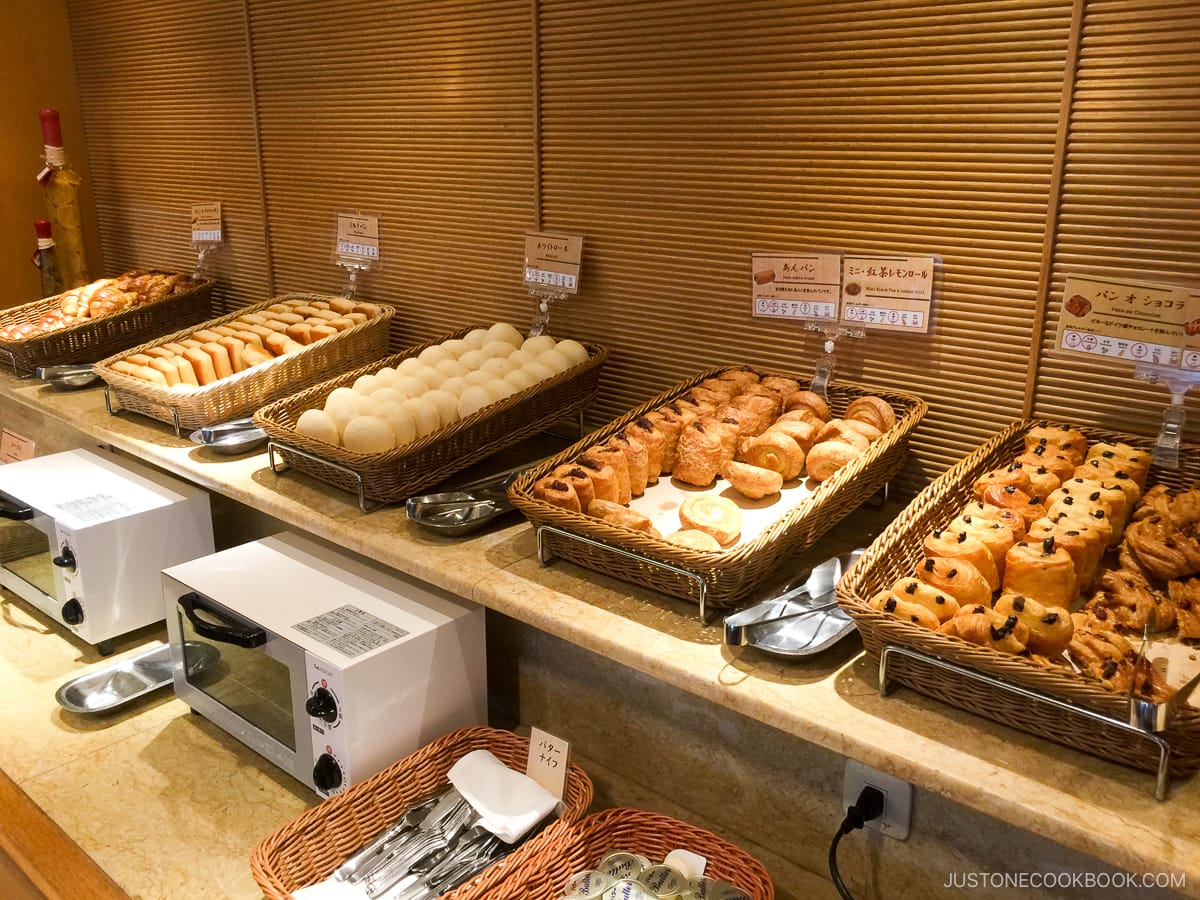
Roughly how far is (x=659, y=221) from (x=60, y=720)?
1582 mm

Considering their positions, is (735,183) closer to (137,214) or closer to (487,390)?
(487,390)

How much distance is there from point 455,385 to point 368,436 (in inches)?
10.6

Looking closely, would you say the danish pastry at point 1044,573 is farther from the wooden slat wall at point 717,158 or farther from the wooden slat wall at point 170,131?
the wooden slat wall at point 170,131

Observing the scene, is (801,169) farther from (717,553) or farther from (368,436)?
(368,436)

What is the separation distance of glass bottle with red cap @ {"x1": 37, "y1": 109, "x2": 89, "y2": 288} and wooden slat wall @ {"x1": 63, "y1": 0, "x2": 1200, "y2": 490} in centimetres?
48

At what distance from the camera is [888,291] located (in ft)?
5.87

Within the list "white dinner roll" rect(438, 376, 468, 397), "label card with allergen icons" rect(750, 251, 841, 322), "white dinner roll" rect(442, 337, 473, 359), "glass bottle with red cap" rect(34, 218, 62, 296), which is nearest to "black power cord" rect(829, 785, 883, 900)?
"label card with allergen icons" rect(750, 251, 841, 322)

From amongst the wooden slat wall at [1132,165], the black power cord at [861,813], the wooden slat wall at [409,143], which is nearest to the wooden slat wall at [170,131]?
the wooden slat wall at [409,143]

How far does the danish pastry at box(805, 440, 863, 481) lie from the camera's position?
165 cm

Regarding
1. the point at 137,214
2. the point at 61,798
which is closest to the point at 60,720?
the point at 61,798

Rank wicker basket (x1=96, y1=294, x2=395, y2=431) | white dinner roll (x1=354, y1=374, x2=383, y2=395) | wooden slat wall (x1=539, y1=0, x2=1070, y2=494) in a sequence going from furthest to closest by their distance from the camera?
1. wicker basket (x1=96, y1=294, x2=395, y2=431)
2. white dinner roll (x1=354, y1=374, x2=383, y2=395)
3. wooden slat wall (x1=539, y1=0, x2=1070, y2=494)

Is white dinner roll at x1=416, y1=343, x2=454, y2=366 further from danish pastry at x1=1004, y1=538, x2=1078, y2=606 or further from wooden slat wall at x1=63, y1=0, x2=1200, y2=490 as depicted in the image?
danish pastry at x1=1004, y1=538, x2=1078, y2=606

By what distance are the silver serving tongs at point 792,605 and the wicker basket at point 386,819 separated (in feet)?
1.25

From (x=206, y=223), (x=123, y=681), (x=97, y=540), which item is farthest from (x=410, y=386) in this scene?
(x=206, y=223)
